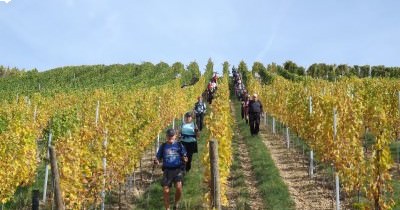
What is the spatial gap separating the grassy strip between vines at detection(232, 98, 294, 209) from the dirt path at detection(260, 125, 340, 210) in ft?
0.86

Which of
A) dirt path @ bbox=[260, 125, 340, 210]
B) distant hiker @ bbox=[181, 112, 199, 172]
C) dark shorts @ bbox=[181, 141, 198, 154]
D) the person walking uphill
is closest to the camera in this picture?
the person walking uphill

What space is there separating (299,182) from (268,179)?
96 cm

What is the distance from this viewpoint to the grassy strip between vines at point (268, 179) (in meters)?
11.3

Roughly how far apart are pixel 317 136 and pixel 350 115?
1.01m

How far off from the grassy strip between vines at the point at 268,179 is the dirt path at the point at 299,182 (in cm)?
26

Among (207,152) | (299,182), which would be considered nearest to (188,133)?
(207,152)

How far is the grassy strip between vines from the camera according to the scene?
11.3m

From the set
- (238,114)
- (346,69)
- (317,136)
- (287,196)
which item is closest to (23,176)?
(287,196)

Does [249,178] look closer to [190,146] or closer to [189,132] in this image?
[190,146]

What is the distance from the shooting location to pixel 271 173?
45.3 ft

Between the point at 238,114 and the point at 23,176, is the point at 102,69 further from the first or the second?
the point at 23,176

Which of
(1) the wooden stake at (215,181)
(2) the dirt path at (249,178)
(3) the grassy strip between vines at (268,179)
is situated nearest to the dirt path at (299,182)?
(3) the grassy strip between vines at (268,179)

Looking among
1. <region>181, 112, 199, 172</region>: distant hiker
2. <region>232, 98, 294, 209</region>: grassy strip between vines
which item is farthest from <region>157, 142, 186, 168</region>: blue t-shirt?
<region>232, 98, 294, 209</region>: grassy strip between vines

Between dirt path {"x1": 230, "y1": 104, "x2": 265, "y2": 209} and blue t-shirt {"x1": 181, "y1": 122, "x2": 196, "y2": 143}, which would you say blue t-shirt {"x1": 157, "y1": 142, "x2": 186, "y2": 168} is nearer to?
dirt path {"x1": 230, "y1": 104, "x2": 265, "y2": 209}
